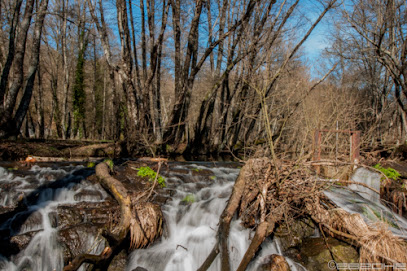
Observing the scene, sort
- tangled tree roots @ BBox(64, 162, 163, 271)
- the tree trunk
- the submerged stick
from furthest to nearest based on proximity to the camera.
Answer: the tree trunk, the submerged stick, tangled tree roots @ BBox(64, 162, 163, 271)

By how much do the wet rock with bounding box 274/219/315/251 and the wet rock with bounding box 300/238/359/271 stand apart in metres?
0.14

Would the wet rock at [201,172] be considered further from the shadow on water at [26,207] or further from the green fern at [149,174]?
the shadow on water at [26,207]

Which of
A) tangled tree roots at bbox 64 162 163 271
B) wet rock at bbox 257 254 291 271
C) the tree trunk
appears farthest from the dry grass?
the tree trunk

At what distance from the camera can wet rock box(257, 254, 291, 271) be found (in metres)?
4.15

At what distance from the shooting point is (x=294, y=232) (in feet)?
16.6

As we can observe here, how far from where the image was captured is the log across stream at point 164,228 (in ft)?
13.6

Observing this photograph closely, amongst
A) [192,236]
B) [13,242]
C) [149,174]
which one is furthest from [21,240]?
[149,174]

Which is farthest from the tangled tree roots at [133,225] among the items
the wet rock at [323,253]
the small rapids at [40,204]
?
the wet rock at [323,253]

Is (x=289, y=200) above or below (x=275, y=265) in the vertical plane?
above

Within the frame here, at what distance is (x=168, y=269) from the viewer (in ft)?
A: 14.3

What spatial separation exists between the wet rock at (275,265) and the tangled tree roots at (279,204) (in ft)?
1.33

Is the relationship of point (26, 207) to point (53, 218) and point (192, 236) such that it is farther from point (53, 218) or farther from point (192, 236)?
point (192, 236)

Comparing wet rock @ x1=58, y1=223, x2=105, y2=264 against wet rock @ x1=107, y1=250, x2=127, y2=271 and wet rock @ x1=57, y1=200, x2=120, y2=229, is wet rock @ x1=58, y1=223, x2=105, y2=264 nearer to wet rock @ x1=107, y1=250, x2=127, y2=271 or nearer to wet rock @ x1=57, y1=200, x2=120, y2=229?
wet rock @ x1=57, y1=200, x2=120, y2=229

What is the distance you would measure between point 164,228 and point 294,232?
253 centimetres
